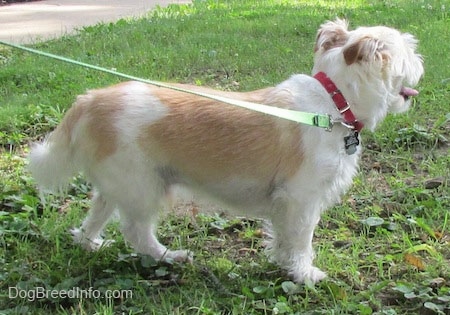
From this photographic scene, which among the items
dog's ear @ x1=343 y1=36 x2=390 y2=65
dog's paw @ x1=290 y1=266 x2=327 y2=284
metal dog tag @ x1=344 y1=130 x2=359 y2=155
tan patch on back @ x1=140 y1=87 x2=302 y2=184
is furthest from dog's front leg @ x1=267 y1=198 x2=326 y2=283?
dog's ear @ x1=343 y1=36 x2=390 y2=65

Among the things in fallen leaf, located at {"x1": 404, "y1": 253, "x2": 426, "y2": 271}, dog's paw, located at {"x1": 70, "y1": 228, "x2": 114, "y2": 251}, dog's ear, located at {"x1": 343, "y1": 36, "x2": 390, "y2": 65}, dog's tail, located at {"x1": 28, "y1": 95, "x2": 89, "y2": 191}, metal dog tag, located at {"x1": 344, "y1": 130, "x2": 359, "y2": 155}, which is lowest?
dog's paw, located at {"x1": 70, "y1": 228, "x2": 114, "y2": 251}

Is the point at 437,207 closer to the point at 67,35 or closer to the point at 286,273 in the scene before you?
the point at 286,273

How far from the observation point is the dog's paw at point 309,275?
11.3 ft

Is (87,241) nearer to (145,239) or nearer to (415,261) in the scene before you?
(145,239)

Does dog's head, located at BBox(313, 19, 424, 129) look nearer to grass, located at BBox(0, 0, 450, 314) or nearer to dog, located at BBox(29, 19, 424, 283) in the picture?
dog, located at BBox(29, 19, 424, 283)

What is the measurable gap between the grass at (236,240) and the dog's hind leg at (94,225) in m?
0.09

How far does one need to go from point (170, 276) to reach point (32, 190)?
55.5 inches

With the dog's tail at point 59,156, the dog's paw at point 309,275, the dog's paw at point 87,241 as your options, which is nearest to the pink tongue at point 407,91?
the dog's paw at point 309,275

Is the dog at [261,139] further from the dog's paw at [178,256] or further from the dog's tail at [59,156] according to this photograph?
the dog's paw at [178,256]

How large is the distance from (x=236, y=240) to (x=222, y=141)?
827 mm

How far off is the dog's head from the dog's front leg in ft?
1.88

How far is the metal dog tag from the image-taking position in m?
3.40

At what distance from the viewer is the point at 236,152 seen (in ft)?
11.2

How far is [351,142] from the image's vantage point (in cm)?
341
